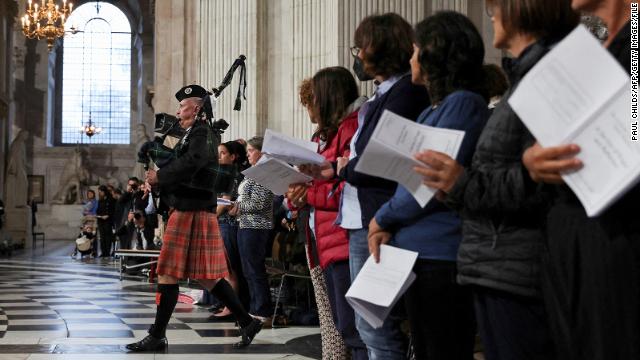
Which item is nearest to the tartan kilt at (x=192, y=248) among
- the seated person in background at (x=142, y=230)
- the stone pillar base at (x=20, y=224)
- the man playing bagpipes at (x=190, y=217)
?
the man playing bagpipes at (x=190, y=217)

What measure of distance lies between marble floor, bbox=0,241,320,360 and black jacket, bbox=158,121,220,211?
108 cm

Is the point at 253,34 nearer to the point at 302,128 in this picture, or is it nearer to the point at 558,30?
the point at 302,128

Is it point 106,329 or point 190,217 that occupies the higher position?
point 190,217

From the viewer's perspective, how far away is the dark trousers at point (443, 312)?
3322 millimetres

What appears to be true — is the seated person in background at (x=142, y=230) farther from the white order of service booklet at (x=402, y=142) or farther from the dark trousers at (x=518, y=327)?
the dark trousers at (x=518, y=327)

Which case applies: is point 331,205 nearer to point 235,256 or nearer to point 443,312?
point 443,312

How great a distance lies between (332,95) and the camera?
15.8 feet

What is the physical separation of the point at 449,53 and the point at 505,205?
0.84 m

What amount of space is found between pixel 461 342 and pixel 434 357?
11cm

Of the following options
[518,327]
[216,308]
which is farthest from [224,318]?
[518,327]

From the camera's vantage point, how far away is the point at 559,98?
2.29 metres

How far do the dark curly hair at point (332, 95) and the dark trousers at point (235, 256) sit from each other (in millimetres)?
5017

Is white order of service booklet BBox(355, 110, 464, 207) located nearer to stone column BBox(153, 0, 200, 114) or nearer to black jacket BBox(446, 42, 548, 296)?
black jacket BBox(446, 42, 548, 296)

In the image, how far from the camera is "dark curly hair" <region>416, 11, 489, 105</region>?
3.38 meters
